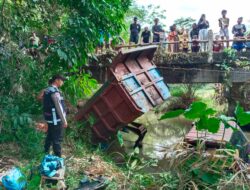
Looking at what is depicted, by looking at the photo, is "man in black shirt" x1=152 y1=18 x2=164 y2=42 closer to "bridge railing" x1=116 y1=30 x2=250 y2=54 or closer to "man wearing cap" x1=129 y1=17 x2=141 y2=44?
"man wearing cap" x1=129 y1=17 x2=141 y2=44

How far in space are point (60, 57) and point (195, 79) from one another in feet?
20.6

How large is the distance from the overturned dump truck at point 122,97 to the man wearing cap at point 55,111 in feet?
7.03

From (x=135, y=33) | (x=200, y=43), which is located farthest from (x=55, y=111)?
(x=135, y=33)

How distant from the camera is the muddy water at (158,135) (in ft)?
34.4

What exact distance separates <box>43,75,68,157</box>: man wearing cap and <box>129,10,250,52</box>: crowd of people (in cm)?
658

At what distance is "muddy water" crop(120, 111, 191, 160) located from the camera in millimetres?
10492

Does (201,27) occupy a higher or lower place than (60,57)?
higher

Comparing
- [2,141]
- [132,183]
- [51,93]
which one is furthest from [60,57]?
[132,183]

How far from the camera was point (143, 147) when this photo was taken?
10789 mm

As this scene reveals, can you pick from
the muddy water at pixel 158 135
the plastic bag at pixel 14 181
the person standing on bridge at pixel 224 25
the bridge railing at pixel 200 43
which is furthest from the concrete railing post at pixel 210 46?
the plastic bag at pixel 14 181

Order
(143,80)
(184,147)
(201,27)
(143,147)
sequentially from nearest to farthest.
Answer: (184,147) < (143,80) < (143,147) < (201,27)

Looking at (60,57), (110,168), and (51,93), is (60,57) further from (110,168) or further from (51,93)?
(110,168)

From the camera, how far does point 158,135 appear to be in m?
12.6

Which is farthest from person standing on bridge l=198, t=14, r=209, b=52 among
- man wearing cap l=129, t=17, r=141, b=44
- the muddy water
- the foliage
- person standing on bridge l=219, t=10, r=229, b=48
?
the foliage
